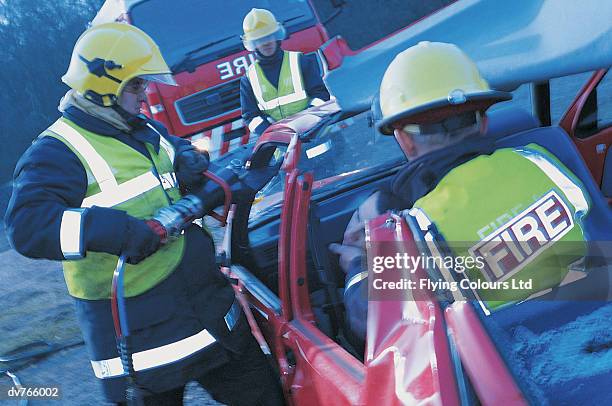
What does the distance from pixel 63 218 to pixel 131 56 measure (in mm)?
589

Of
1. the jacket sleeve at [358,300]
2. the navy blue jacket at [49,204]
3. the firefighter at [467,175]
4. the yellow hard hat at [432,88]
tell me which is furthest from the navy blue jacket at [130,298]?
the yellow hard hat at [432,88]

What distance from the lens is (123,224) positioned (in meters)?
1.89

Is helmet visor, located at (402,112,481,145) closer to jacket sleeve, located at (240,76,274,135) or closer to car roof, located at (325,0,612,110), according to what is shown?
car roof, located at (325,0,612,110)

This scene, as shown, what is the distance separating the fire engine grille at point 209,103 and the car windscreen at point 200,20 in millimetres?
371

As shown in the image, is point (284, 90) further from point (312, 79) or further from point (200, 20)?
point (200, 20)

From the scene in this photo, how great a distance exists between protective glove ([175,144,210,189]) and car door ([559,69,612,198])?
2.03 meters

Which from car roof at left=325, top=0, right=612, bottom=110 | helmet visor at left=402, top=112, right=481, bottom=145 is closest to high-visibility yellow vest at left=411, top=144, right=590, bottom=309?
helmet visor at left=402, top=112, right=481, bottom=145

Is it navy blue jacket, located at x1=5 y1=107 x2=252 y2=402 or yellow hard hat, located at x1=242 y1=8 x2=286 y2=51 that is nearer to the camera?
navy blue jacket, located at x1=5 y1=107 x2=252 y2=402

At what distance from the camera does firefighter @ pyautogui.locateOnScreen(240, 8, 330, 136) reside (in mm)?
4789

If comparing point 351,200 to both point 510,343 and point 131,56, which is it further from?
point 510,343

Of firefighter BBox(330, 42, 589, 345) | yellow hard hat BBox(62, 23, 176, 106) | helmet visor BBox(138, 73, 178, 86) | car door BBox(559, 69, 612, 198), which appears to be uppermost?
yellow hard hat BBox(62, 23, 176, 106)

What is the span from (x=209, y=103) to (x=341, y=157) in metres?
3.58

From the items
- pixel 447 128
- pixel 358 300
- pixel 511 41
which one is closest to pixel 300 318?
pixel 358 300

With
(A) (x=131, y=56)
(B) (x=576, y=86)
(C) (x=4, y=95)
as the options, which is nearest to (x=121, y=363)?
(A) (x=131, y=56)
